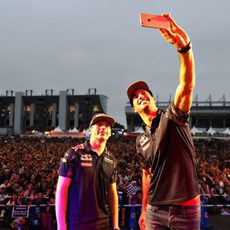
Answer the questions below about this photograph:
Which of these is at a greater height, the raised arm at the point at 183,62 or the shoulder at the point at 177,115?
the raised arm at the point at 183,62

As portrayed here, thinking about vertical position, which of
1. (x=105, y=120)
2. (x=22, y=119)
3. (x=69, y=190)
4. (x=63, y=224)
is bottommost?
(x=63, y=224)

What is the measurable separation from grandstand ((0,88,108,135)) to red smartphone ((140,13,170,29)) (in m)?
67.0

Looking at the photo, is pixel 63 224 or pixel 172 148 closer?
pixel 172 148

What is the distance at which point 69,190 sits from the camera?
9.69 feet

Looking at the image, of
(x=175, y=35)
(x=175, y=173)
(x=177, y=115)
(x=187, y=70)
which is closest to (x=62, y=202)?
(x=175, y=173)

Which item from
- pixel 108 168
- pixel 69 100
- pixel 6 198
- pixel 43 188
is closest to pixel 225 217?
pixel 43 188

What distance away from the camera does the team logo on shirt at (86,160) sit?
3.05 m

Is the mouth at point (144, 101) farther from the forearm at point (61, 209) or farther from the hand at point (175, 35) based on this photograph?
the forearm at point (61, 209)

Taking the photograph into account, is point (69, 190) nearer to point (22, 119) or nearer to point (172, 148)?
point (172, 148)

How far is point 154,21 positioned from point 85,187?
1.91 meters

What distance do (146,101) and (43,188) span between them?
8270 millimetres

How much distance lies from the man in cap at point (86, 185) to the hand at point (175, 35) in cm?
156

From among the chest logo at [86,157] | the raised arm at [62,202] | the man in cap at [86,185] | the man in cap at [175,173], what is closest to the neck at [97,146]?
the man in cap at [86,185]

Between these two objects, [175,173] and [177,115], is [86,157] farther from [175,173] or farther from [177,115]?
[177,115]
